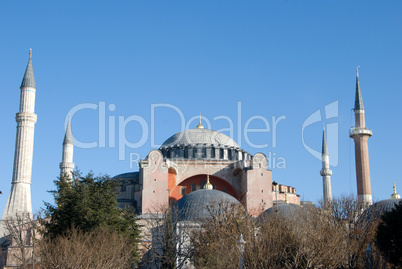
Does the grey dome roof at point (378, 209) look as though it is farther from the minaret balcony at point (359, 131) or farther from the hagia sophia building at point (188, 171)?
the minaret balcony at point (359, 131)

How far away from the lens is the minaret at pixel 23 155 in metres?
35.7

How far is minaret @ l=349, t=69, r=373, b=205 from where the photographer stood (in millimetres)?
35719

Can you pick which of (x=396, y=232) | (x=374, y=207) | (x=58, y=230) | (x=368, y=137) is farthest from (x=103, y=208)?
(x=368, y=137)

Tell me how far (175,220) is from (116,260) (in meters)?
8.29

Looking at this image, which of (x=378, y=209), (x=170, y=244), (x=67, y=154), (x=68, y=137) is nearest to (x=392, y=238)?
(x=170, y=244)

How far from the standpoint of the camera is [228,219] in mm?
23359

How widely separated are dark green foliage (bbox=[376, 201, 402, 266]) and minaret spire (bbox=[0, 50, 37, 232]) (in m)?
23.1

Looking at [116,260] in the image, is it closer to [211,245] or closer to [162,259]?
[211,245]

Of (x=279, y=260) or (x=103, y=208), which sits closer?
(x=279, y=260)

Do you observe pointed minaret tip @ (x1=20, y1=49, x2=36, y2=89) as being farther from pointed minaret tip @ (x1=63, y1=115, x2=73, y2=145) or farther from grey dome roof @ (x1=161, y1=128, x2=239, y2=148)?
grey dome roof @ (x1=161, y1=128, x2=239, y2=148)

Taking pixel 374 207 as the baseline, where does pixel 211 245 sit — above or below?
below

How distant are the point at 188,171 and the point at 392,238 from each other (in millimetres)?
21559

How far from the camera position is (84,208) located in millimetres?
21375

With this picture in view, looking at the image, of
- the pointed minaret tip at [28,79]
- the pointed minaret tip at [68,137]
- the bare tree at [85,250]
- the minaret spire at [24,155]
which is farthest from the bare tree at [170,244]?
the pointed minaret tip at [68,137]
